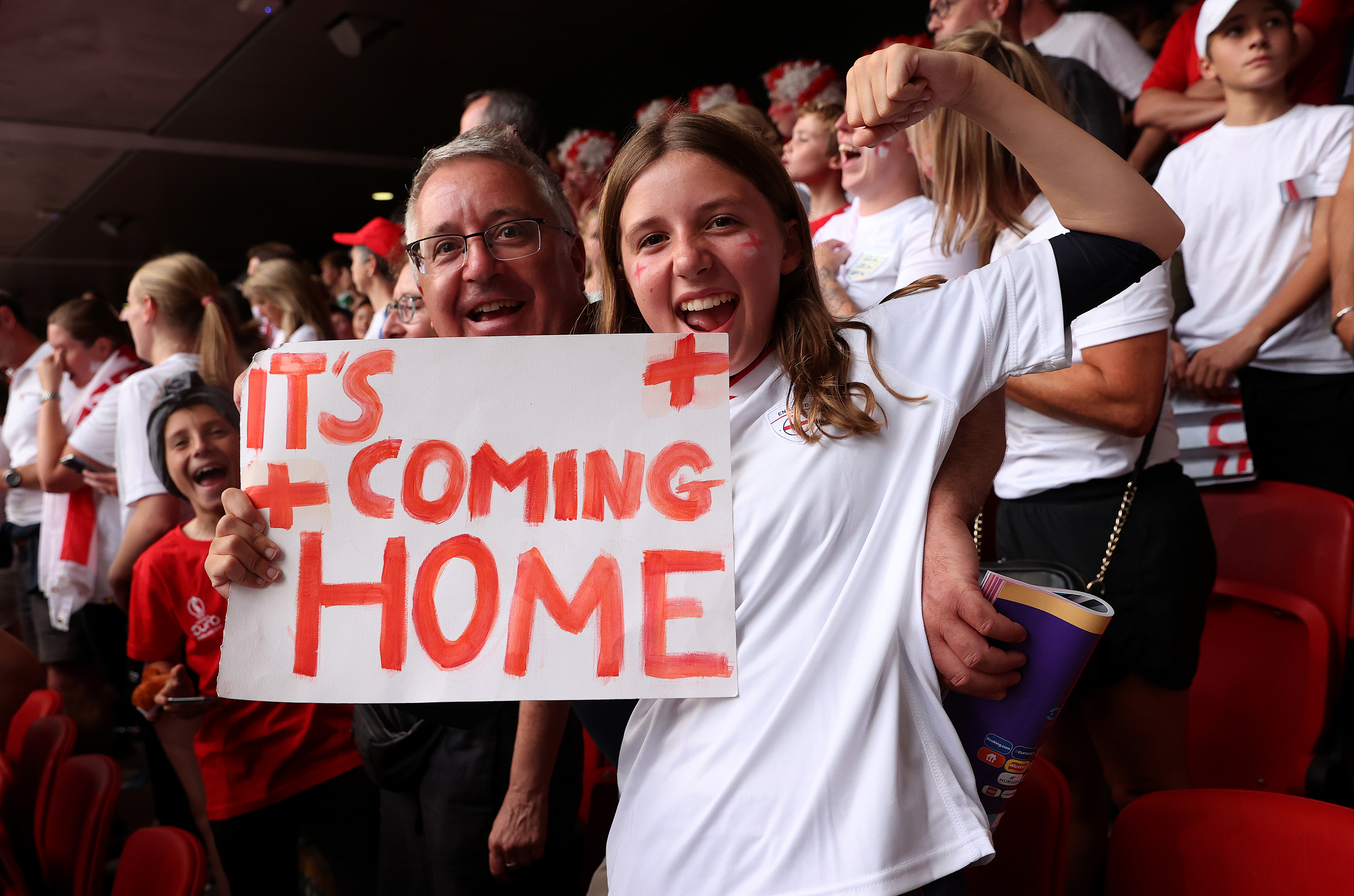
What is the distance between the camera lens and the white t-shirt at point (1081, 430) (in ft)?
4.77

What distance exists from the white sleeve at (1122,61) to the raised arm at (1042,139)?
2558 millimetres

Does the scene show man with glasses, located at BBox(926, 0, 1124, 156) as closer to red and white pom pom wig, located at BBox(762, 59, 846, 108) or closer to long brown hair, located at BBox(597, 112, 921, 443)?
red and white pom pom wig, located at BBox(762, 59, 846, 108)

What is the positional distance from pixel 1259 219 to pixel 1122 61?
1.07 m

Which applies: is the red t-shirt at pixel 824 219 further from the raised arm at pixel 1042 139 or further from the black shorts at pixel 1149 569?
the raised arm at pixel 1042 139

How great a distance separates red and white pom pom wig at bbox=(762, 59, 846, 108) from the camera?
348 cm

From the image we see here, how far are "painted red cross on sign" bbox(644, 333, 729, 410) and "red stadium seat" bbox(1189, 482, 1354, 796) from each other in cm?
154

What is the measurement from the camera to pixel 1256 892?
1.01 metres

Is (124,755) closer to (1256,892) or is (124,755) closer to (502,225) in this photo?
(502,225)

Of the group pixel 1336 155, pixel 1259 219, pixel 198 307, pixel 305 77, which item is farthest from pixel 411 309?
pixel 305 77

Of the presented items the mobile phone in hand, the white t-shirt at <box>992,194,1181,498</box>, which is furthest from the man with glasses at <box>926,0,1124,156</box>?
the mobile phone in hand

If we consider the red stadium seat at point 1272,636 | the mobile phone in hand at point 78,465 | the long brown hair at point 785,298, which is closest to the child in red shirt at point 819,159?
the red stadium seat at point 1272,636

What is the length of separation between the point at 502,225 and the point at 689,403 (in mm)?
516

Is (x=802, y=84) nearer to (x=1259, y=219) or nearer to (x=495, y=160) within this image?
(x=1259, y=219)

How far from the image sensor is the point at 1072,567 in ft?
4.98
